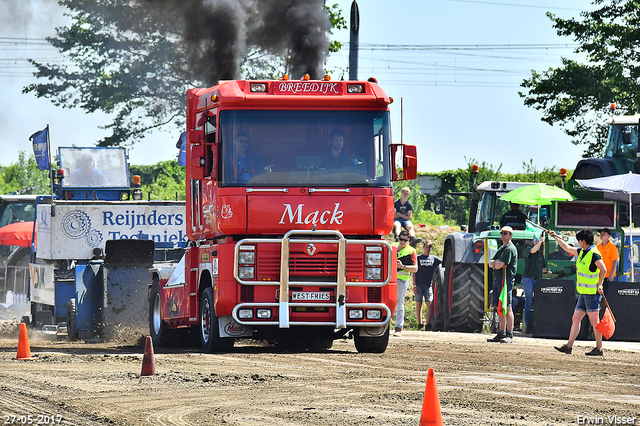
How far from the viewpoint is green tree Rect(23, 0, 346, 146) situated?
18867 millimetres

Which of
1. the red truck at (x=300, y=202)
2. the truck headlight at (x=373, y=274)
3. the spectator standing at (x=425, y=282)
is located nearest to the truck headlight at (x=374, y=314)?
the red truck at (x=300, y=202)

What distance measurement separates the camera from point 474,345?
15.3m

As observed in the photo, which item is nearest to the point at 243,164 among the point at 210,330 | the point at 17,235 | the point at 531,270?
the point at 210,330

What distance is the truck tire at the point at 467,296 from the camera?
18234mm

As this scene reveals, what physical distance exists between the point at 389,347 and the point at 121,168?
8.36m

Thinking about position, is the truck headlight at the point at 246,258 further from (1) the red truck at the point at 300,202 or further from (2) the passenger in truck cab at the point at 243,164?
(2) the passenger in truck cab at the point at 243,164

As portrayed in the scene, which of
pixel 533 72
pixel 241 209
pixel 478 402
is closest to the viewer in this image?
pixel 478 402

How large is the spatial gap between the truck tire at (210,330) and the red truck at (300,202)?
65 millimetres

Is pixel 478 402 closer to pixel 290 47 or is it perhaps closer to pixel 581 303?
pixel 581 303

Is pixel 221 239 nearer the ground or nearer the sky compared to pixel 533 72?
nearer the ground

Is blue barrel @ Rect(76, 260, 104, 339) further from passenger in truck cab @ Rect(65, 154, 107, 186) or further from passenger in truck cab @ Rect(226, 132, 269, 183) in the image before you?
passenger in truck cab @ Rect(226, 132, 269, 183)

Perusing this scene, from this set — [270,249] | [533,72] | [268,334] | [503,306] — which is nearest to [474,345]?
[503,306]

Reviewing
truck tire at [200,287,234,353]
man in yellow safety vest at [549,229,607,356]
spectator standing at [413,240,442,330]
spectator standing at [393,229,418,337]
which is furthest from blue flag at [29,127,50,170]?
man in yellow safety vest at [549,229,607,356]

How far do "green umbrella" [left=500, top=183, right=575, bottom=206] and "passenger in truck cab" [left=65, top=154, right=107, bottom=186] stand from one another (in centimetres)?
797
